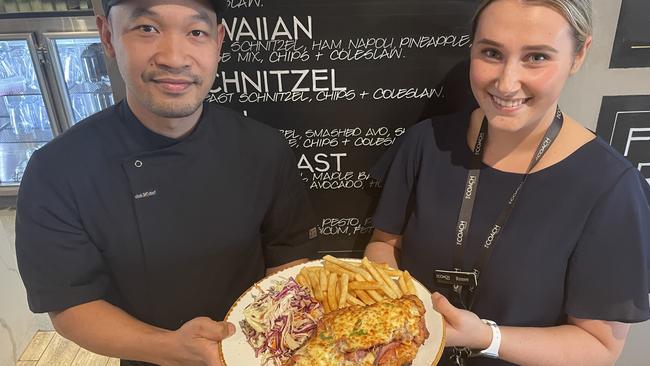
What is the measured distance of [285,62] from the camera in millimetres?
2234

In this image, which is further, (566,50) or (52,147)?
(52,147)

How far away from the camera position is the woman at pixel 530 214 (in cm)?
163

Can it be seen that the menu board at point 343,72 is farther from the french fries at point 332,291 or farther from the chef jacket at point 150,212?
the french fries at point 332,291

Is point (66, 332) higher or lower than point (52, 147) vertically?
lower

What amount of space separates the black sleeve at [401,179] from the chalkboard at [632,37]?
0.95 m

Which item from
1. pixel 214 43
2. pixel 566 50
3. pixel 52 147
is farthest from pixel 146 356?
pixel 566 50

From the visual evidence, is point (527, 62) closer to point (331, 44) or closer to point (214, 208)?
point (331, 44)

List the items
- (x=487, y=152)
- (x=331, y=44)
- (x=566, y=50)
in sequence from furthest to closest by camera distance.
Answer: (x=331, y=44) < (x=487, y=152) < (x=566, y=50)

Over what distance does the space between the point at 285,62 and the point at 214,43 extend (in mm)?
484

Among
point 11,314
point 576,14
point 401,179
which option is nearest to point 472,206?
point 401,179

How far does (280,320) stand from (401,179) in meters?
0.81

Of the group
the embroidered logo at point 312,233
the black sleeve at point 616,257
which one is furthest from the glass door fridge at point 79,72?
the black sleeve at point 616,257

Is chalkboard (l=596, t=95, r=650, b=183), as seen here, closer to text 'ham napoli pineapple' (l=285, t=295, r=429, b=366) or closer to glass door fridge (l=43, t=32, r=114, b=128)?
text 'ham napoli pineapple' (l=285, t=295, r=429, b=366)

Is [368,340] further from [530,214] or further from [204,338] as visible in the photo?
[530,214]
